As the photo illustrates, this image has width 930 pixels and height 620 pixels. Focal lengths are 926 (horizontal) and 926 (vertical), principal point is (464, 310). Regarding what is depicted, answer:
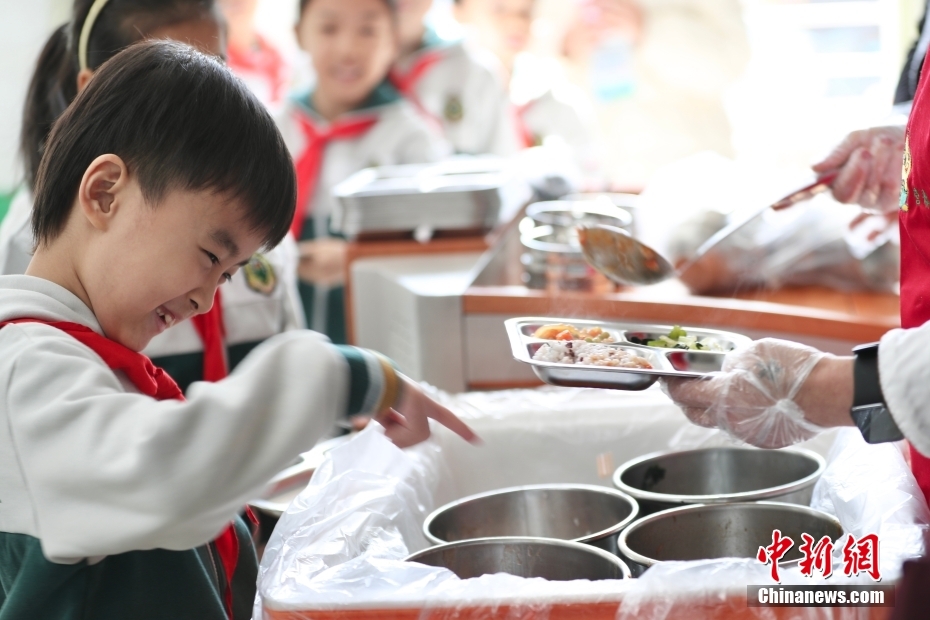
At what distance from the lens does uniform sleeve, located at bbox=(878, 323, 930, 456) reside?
0.73m

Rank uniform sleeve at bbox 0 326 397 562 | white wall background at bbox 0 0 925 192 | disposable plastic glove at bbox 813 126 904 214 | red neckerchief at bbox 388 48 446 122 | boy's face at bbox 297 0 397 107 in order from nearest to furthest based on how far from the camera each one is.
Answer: uniform sleeve at bbox 0 326 397 562 < disposable plastic glove at bbox 813 126 904 214 < boy's face at bbox 297 0 397 107 < red neckerchief at bbox 388 48 446 122 < white wall background at bbox 0 0 925 192

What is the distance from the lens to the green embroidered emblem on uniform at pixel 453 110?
3.82 metres

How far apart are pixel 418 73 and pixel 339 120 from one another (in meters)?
0.76

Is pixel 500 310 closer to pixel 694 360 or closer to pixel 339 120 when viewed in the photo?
pixel 694 360

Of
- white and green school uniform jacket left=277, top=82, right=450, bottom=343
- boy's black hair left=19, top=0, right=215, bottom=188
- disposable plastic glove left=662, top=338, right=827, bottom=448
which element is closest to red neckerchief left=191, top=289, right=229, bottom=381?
boy's black hair left=19, top=0, right=215, bottom=188

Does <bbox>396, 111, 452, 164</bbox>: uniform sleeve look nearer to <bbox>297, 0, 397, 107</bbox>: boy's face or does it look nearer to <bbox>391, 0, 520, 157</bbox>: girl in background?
<bbox>297, 0, 397, 107</bbox>: boy's face

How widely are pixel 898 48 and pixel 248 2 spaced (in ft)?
9.73

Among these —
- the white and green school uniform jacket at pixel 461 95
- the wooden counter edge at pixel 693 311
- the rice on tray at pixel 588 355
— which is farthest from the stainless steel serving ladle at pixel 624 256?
the white and green school uniform jacket at pixel 461 95

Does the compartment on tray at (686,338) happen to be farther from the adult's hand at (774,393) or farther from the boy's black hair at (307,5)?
the boy's black hair at (307,5)

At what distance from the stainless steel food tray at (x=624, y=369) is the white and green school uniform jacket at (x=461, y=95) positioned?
2727 mm

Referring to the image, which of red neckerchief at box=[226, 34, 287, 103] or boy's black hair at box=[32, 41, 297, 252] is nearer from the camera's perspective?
boy's black hair at box=[32, 41, 297, 252]

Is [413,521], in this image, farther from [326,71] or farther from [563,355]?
[326,71]

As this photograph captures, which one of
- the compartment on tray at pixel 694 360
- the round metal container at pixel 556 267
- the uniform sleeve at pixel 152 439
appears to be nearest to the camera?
the uniform sleeve at pixel 152 439

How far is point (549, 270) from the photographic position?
1.90m
